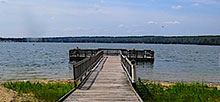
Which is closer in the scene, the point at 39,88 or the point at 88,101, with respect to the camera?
the point at 88,101

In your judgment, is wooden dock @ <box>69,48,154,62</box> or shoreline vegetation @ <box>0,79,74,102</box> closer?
shoreline vegetation @ <box>0,79,74,102</box>

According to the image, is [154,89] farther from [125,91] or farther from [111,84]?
[125,91]

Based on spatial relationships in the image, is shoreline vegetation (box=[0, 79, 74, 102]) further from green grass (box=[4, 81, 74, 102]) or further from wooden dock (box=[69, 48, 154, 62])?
wooden dock (box=[69, 48, 154, 62])

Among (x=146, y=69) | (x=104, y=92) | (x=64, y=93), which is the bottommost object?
(x=146, y=69)

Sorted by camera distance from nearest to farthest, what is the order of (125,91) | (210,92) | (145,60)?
1. (125,91)
2. (210,92)
3. (145,60)

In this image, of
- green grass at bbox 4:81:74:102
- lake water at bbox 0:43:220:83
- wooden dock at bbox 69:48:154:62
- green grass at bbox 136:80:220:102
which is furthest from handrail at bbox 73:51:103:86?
wooden dock at bbox 69:48:154:62

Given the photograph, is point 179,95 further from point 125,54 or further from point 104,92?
point 125,54

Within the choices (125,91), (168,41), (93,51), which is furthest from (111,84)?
(168,41)

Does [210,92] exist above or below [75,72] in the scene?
below

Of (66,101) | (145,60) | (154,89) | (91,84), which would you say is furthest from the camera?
(145,60)

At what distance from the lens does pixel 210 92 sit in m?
14.4

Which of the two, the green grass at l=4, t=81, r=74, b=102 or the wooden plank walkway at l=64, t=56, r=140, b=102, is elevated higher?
the wooden plank walkway at l=64, t=56, r=140, b=102

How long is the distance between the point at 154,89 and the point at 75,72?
5910 millimetres

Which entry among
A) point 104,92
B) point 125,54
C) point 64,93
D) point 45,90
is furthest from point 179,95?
point 125,54
